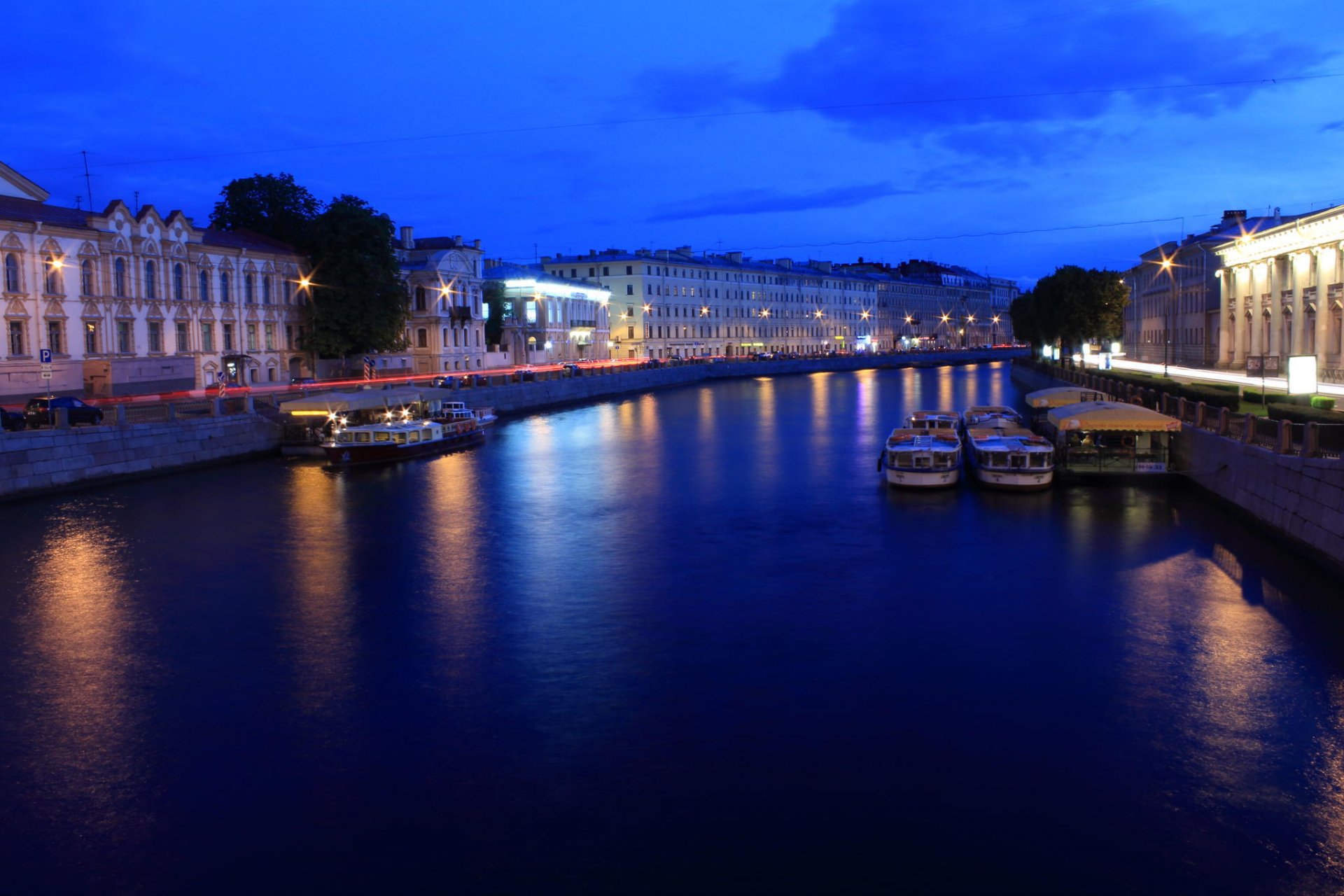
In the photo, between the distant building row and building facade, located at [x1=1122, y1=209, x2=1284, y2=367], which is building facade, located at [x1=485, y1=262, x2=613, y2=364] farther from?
building facade, located at [x1=1122, y1=209, x2=1284, y2=367]

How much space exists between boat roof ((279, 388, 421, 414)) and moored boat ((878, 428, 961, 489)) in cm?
2569

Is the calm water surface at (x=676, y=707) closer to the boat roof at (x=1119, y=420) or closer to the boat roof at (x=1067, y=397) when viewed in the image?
the boat roof at (x=1119, y=420)

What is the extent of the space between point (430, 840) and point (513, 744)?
2.69 metres

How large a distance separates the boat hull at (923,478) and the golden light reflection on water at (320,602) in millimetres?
17543

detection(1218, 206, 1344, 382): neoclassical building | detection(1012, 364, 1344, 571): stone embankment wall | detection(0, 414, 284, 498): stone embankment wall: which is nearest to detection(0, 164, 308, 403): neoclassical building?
detection(0, 414, 284, 498): stone embankment wall

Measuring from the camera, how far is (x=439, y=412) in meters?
58.8

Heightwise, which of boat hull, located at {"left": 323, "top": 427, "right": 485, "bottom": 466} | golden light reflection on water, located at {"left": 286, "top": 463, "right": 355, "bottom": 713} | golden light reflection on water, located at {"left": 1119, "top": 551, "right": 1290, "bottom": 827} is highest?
boat hull, located at {"left": 323, "top": 427, "right": 485, "bottom": 466}

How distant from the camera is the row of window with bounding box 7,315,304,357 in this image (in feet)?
165

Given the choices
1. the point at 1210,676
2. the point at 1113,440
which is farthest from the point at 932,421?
the point at 1210,676

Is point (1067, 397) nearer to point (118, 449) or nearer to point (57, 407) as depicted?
point (118, 449)

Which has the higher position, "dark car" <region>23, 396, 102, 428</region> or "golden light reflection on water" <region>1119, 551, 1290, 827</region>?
"dark car" <region>23, 396, 102, 428</region>

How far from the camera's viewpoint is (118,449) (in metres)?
40.0

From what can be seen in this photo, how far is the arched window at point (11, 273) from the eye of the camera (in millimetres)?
49594

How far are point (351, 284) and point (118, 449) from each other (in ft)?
101
